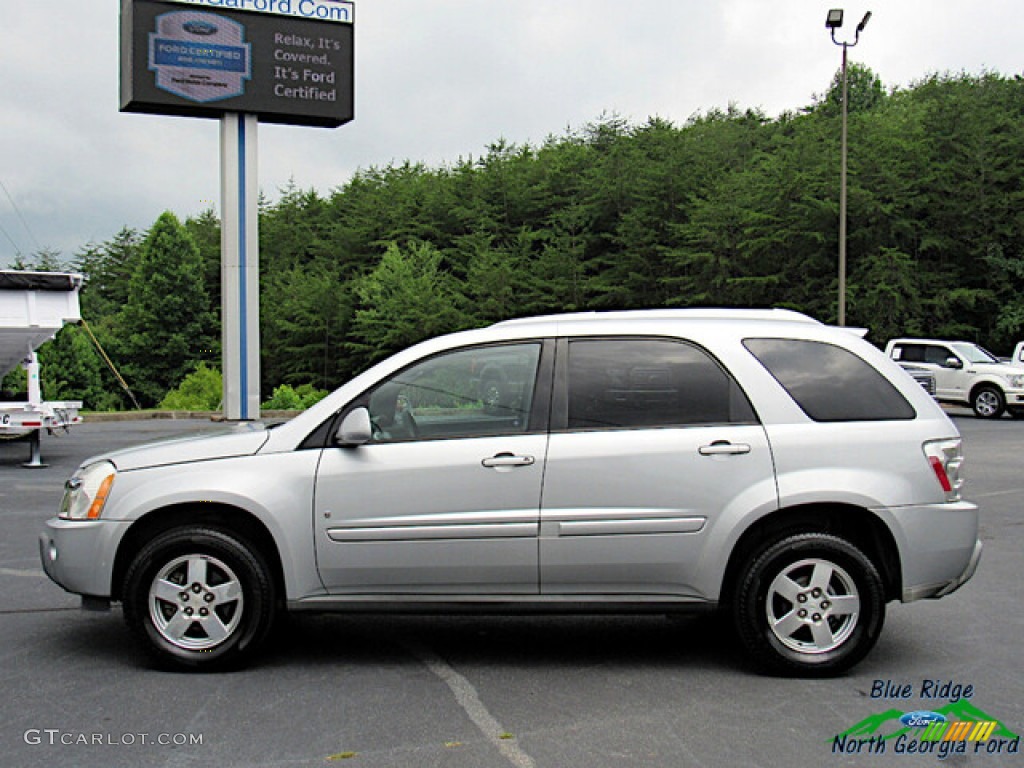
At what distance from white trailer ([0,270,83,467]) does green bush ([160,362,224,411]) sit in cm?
1945

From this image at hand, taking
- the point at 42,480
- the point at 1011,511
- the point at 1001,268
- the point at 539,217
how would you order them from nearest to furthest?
the point at 1011,511 < the point at 42,480 < the point at 1001,268 < the point at 539,217

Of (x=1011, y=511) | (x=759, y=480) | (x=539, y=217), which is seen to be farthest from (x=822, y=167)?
(x=759, y=480)

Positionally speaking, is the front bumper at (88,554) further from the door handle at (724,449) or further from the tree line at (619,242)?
the tree line at (619,242)

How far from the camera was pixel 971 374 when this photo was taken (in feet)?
83.1

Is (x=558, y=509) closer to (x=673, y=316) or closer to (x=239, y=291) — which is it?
(x=673, y=316)

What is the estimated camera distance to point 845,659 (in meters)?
5.11

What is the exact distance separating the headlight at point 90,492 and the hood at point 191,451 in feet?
0.22

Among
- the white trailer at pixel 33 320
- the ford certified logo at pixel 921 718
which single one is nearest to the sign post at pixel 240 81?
the white trailer at pixel 33 320

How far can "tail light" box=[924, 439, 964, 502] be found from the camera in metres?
5.22

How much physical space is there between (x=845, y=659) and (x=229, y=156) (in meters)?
21.6

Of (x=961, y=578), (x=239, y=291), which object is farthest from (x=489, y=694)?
(x=239, y=291)

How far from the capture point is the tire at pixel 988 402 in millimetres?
24734

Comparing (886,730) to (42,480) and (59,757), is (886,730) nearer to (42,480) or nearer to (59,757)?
(59,757)

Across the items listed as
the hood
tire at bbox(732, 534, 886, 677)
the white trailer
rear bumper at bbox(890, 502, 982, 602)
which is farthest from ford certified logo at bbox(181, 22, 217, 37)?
rear bumper at bbox(890, 502, 982, 602)
